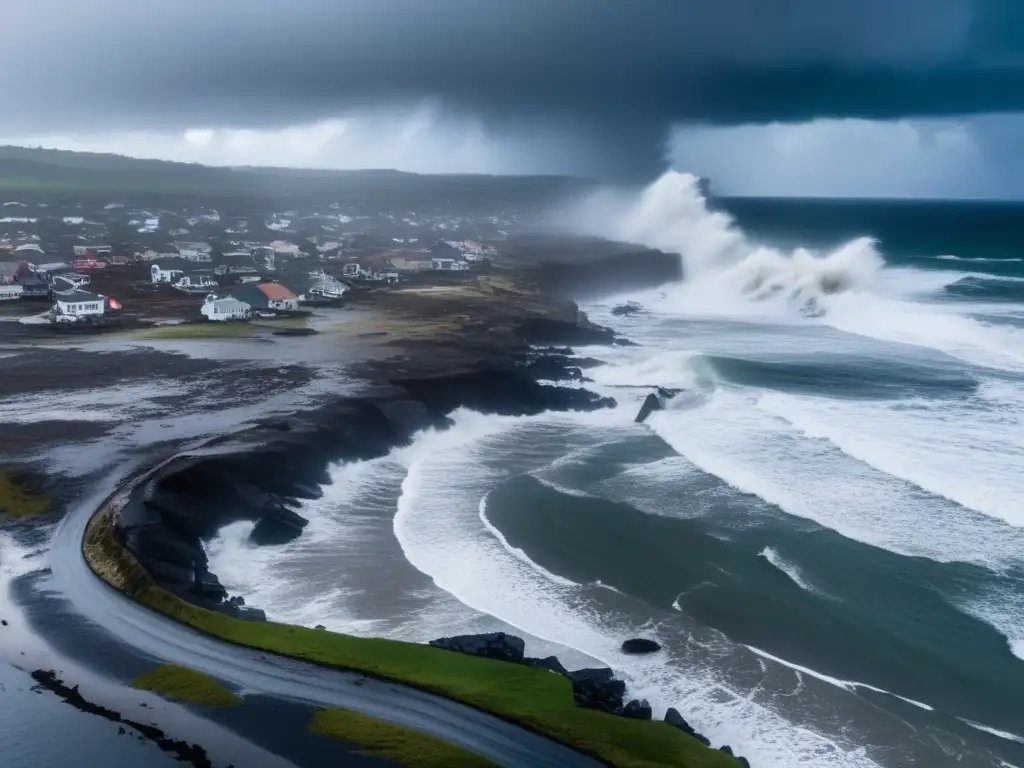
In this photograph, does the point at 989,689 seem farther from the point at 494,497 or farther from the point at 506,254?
the point at 506,254

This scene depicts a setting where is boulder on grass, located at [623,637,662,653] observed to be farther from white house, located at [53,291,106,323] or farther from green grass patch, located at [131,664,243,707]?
white house, located at [53,291,106,323]

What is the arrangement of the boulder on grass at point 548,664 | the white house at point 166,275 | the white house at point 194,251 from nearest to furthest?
the boulder on grass at point 548,664 → the white house at point 166,275 → the white house at point 194,251

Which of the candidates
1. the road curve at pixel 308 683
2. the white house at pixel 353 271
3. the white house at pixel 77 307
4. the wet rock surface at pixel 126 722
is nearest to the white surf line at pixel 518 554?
the road curve at pixel 308 683

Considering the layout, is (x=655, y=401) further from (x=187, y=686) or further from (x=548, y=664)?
(x=187, y=686)

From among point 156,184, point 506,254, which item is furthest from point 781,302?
point 156,184

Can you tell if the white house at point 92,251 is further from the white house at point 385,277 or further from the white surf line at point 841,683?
the white surf line at point 841,683

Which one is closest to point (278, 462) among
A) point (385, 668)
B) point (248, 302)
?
point (385, 668)
